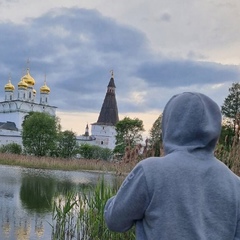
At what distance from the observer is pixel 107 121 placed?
66688 mm

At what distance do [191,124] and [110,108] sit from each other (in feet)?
210

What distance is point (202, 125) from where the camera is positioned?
1.40 metres

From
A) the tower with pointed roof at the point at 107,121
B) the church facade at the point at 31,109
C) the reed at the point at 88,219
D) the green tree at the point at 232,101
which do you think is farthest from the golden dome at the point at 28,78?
the reed at the point at 88,219

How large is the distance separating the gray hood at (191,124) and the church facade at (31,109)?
6157cm

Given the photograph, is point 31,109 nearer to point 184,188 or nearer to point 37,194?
point 37,194

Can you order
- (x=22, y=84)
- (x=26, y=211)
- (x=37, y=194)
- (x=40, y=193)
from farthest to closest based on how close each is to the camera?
(x=22, y=84)
(x=40, y=193)
(x=37, y=194)
(x=26, y=211)

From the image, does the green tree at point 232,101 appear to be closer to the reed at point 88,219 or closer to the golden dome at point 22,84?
the reed at point 88,219

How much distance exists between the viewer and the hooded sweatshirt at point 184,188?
1.34 m

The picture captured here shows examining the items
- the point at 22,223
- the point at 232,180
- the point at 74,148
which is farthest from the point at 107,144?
the point at 232,180

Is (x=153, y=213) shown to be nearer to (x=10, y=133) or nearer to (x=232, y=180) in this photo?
(x=232, y=180)

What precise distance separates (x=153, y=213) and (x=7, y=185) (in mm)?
14116

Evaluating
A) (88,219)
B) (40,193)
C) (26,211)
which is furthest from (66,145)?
(88,219)

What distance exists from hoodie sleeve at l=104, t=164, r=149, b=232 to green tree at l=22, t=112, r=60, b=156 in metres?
44.6

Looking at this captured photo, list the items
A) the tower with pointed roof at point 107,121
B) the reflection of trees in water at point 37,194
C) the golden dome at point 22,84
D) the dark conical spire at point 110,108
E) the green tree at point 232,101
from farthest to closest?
the golden dome at point 22,84 < the tower with pointed roof at point 107,121 < the dark conical spire at point 110,108 < the green tree at point 232,101 < the reflection of trees in water at point 37,194
